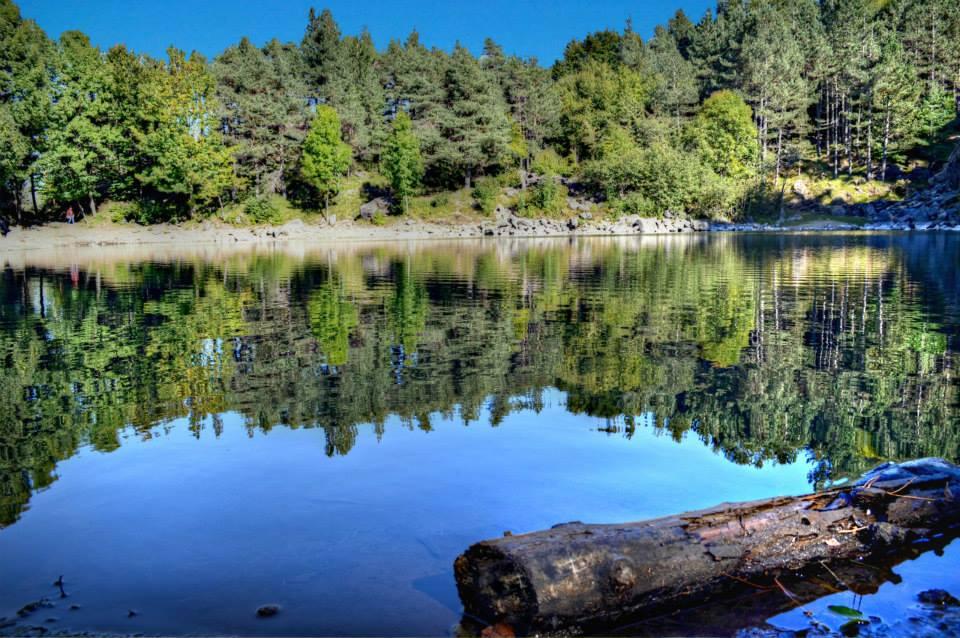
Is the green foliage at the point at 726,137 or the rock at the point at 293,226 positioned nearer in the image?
the rock at the point at 293,226

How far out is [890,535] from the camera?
6.31 metres

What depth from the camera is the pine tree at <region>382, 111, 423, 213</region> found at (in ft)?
277

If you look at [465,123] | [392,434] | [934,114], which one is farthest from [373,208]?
[392,434]

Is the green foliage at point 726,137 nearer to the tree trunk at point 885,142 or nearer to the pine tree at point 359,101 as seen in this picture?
the tree trunk at point 885,142

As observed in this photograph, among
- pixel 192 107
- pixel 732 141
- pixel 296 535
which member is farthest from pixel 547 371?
pixel 732 141

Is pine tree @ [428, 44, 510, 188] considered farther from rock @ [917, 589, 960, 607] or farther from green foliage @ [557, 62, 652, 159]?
rock @ [917, 589, 960, 607]

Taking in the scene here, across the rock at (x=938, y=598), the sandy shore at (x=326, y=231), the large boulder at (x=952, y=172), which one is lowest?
the rock at (x=938, y=598)

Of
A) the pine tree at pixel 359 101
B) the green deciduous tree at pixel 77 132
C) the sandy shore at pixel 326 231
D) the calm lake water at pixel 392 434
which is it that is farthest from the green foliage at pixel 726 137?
the calm lake water at pixel 392 434

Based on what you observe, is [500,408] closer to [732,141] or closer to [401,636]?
[401,636]

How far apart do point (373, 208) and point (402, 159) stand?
6.91 metres

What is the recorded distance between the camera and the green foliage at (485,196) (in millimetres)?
87250

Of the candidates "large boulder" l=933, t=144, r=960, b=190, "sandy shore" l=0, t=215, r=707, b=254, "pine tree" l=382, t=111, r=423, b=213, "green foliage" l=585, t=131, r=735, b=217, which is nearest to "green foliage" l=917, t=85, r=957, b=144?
"large boulder" l=933, t=144, r=960, b=190

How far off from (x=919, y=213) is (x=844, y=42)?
34649 millimetres

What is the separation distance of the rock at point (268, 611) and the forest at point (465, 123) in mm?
72123
